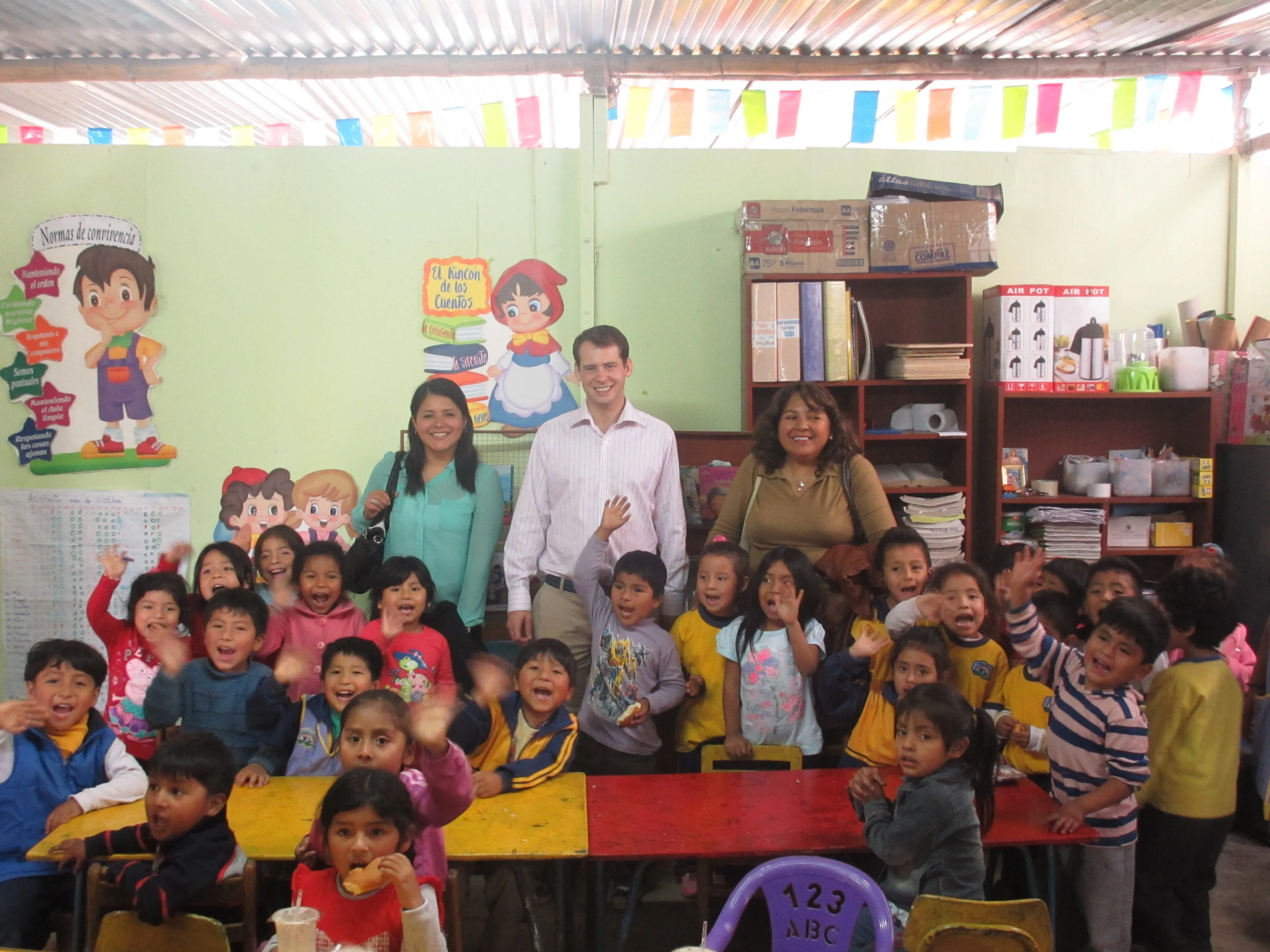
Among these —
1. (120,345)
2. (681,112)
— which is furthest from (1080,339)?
(120,345)

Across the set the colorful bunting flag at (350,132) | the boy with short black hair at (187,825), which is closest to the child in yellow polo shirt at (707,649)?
the boy with short black hair at (187,825)

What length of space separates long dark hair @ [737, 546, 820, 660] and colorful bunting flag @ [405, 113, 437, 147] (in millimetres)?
2715

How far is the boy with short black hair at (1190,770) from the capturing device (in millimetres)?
2439

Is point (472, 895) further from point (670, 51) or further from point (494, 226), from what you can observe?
point (670, 51)

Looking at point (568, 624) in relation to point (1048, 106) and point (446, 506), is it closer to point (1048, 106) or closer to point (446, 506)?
point (446, 506)

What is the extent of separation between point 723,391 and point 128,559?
8.82 ft

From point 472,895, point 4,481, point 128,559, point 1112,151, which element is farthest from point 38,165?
point 1112,151

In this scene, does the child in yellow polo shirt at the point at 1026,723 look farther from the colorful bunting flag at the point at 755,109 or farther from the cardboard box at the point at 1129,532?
the colorful bunting flag at the point at 755,109

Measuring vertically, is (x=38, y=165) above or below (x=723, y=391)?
above

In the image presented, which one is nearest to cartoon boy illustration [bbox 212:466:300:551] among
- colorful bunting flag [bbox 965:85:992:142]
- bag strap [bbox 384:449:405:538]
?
bag strap [bbox 384:449:405:538]

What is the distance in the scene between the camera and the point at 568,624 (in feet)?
10.2

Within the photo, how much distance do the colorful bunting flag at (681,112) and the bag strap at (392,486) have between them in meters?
2.07

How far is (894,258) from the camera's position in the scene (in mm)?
3834

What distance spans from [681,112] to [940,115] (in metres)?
1.20
